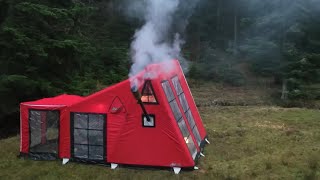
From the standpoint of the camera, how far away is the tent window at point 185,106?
11.9 metres

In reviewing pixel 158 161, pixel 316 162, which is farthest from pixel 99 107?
pixel 316 162

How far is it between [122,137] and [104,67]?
2011 centimetres

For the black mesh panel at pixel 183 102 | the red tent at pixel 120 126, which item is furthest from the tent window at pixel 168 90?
the black mesh panel at pixel 183 102

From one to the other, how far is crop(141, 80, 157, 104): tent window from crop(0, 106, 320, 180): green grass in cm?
166

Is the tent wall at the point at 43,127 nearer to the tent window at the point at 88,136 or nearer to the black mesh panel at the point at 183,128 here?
the tent window at the point at 88,136

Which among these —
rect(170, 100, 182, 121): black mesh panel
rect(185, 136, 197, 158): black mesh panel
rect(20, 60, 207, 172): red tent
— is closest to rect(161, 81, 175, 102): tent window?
rect(20, 60, 207, 172): red tent

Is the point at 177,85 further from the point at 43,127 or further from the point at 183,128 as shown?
the point at 43,127

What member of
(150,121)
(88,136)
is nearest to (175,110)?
(150,121)

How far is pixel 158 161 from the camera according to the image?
10.1 metres

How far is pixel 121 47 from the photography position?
3047 cm

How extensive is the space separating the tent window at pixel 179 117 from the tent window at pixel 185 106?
2.53 ft

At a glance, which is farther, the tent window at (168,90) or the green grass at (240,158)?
the tent window at (168,90)

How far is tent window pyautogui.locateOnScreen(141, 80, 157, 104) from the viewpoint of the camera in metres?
10.0

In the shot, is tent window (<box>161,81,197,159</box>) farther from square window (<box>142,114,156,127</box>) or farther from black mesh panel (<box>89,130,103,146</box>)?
black mesh panel (<box>89,130,103,146</box>)
